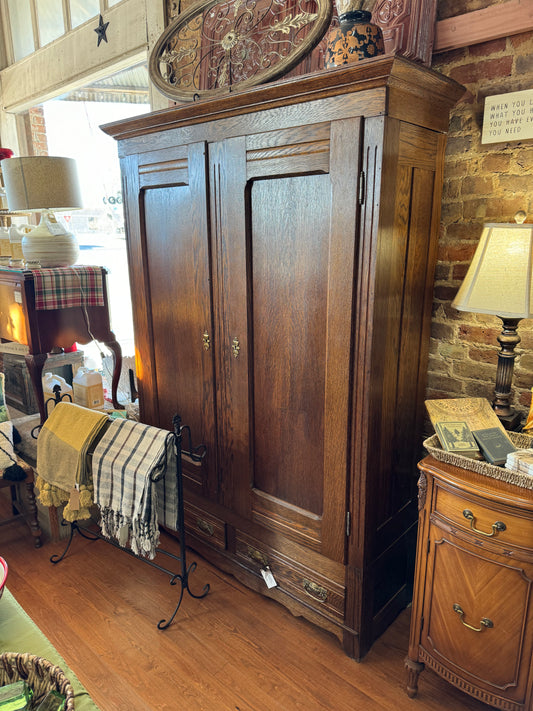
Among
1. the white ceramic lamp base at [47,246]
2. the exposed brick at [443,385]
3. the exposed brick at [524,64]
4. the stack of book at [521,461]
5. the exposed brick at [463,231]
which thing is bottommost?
the stack of book at [521,461]

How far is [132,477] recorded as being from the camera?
1915mm

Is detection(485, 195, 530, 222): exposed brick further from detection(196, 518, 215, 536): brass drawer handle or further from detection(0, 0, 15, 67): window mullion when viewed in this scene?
detection(0, 0, 15, 67): window mullion

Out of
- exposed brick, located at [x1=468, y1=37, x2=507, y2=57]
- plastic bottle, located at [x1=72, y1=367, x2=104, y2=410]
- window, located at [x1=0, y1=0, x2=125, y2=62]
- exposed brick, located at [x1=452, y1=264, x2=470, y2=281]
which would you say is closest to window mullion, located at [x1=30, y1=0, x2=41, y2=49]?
window, located at [x1=0, y1=0, x2=125, y2=62]

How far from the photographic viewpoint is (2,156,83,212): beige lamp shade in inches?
112

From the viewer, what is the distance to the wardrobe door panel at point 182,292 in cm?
199

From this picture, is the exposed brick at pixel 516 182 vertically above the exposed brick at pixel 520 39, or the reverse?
the exposed brick at pixel 520 39

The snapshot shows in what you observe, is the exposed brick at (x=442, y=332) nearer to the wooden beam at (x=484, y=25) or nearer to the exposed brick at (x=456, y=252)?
the exposed brick at (x=456, y=252)

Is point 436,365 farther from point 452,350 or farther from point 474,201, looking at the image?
point 474,201

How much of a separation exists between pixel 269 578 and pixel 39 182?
8.00 feet

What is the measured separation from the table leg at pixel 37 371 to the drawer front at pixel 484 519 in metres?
2.17

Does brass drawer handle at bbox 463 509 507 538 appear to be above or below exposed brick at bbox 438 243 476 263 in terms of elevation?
Result: below

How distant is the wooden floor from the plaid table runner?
1.33m

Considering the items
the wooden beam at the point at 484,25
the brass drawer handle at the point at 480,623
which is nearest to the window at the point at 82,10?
the wooden beam at the point at 484,25

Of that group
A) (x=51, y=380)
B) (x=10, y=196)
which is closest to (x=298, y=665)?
(x=51, y=380)
